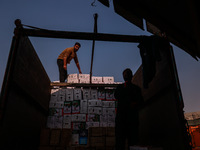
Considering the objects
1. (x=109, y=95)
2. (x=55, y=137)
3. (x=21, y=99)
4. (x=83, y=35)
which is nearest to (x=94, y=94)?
(x=109, y=95)

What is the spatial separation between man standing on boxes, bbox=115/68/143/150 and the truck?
19.3 inches

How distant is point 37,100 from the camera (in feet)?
13.1

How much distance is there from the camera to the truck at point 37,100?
2520 mm

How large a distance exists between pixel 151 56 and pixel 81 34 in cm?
162

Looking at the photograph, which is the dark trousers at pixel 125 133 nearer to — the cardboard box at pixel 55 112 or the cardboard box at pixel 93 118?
the cardboard box at pixel 93 118

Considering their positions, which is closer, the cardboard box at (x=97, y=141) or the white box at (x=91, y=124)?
the cardboard box at (x=97, y=141)

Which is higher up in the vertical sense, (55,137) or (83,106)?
(83,106)

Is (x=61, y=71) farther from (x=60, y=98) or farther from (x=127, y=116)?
(x=127, y=116)

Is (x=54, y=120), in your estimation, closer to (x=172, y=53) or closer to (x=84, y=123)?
(x=84, y=123)

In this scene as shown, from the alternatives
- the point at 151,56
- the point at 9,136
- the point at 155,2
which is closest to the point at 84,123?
the point at 9,136

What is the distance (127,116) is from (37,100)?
7.65 ft

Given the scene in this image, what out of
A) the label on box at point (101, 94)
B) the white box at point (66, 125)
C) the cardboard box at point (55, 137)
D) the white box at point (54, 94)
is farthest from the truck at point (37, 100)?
the label on box at point (101, 94)

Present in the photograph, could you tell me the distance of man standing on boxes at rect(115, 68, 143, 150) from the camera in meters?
3.17

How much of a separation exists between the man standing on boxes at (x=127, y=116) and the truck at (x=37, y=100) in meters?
0.49
